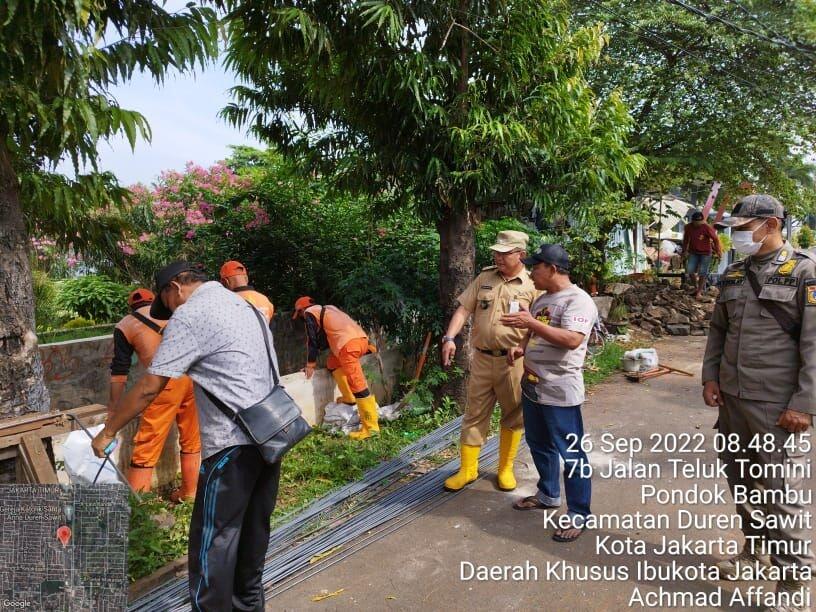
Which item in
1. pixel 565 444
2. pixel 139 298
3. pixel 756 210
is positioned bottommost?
pixel 565 444

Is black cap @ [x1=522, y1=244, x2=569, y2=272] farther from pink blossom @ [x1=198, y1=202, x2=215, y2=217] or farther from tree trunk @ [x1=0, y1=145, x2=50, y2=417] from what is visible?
pink blossom @ [x1=198, y1=202, x2=215, y2=217]

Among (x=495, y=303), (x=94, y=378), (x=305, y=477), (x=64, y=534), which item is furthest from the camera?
(x=94, y=378)

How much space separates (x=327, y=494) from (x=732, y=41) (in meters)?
11.2

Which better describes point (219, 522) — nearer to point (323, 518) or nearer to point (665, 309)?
point (323, 518)

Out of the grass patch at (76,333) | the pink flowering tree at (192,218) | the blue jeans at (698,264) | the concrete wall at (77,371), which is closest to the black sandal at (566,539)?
the concrete wall at (77,371)

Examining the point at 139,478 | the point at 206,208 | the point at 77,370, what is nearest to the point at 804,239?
the point at 206,208

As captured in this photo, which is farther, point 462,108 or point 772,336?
point 462,108

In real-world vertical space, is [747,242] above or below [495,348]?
above

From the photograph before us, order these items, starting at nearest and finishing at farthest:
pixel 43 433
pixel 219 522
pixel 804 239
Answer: pixel 219 522
pixel 43 433
pixel 804 239

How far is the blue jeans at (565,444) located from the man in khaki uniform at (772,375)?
2.81 feet

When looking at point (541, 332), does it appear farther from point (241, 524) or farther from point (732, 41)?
point (732, 41)

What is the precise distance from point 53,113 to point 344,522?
3.03 metres

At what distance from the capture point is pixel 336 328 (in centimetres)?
589

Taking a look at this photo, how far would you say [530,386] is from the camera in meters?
4.01
